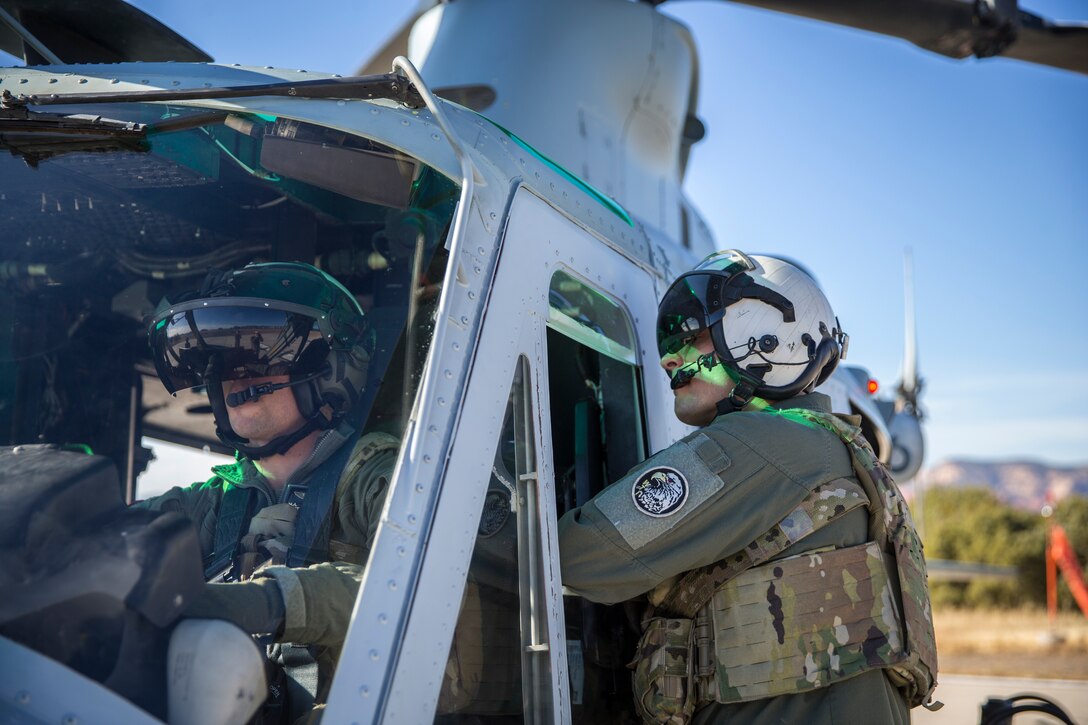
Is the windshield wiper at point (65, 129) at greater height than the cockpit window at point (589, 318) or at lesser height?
greater

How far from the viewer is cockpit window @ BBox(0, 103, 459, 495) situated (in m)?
2.09

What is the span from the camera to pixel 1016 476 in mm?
148625

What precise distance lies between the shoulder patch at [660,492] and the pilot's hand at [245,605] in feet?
2.49

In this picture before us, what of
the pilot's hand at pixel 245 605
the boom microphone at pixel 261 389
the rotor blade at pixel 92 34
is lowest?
the pilot's hand at pixel 245 605

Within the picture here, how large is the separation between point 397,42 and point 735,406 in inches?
163

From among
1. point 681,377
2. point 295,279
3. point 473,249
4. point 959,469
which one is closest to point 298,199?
point 295,279

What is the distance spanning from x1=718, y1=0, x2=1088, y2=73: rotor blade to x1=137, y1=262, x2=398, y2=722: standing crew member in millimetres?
3506

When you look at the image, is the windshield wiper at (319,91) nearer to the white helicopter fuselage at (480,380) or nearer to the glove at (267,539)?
the white helicopter fuselage at (480,380)

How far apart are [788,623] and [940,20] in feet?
13.0

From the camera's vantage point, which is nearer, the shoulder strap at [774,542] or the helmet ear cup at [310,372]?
the shoulder strap at [774,542]

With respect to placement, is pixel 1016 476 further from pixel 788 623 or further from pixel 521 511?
pixel 521 511

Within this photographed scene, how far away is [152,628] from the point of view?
149cm

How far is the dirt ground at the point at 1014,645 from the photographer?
14547 millimetres

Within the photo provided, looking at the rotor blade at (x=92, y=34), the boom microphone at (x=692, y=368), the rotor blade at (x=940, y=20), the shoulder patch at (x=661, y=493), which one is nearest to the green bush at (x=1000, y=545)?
the rotor blade at (x=940, y=20)
